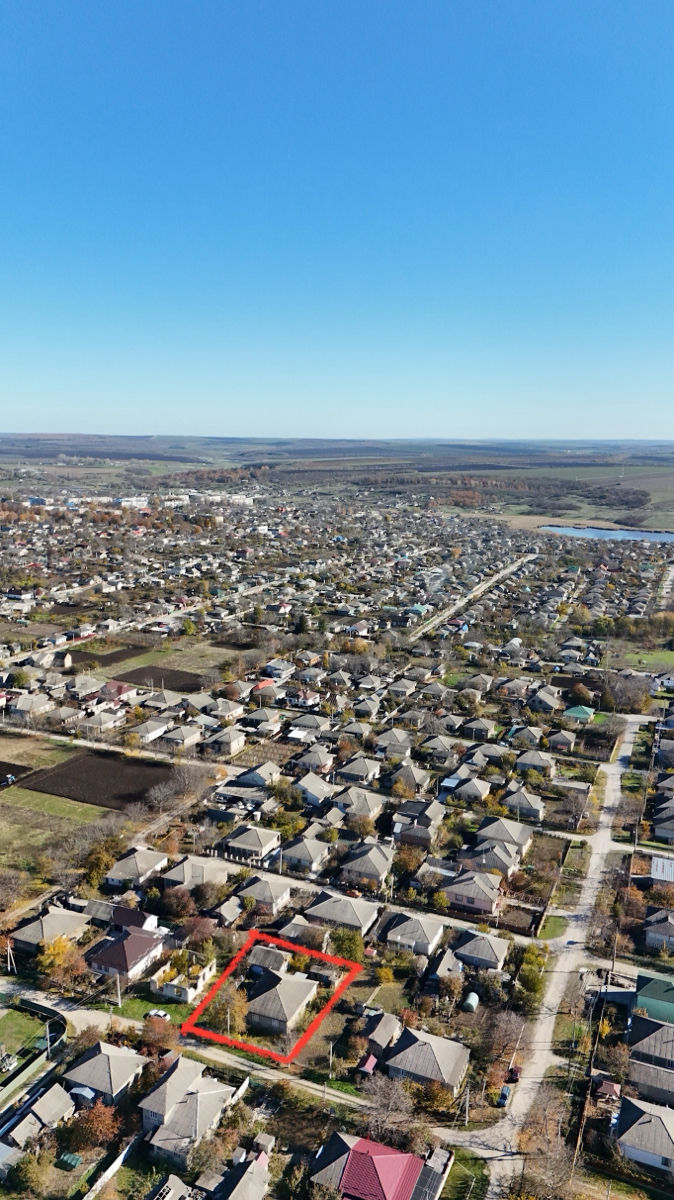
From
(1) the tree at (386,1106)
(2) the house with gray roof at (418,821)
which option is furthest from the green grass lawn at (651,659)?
(1) the tree at (386,1106)

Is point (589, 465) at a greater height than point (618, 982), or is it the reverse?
point (589, 465)

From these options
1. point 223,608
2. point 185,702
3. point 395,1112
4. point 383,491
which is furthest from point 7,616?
point 383,491

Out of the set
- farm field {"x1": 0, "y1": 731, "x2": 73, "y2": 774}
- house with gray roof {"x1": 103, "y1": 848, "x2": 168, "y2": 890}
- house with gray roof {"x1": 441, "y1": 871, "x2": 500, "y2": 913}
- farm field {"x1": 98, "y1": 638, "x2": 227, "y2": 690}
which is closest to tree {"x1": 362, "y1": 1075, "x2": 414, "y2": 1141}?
house with gray roof {"x1": 441, "y1": 871, "x2": 500, "y2": 913}

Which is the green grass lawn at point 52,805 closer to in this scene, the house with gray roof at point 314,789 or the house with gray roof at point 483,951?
the house with gray roof at point 314,789

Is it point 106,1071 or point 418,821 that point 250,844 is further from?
point 106,1071

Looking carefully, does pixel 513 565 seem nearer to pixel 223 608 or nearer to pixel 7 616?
pixel 223 608

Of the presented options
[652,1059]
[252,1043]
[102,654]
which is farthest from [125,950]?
[102,654]

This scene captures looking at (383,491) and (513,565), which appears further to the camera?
(383,491)
